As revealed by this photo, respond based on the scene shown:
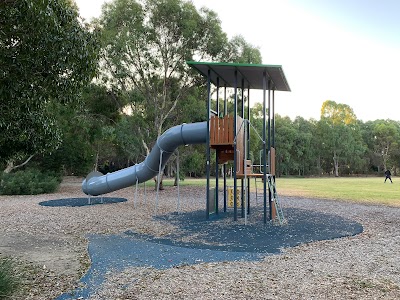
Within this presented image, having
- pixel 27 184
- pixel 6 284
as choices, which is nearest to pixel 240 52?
Result: pixel 27 184

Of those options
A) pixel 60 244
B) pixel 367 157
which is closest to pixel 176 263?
Answer: pixel 60 244

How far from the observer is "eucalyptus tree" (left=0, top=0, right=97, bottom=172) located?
5.27 m

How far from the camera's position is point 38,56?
569 centimetres

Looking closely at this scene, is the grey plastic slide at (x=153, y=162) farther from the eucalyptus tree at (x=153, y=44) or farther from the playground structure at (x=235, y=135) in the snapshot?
the eucalyptus tree at (x=153, y=44)

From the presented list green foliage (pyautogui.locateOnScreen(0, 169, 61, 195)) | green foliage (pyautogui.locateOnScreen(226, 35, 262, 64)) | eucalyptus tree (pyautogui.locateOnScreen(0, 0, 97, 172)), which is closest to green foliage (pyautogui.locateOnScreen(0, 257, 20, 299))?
eucalyptus tree (pyautogui.locateOnScreen(0, 0, 97, 172))

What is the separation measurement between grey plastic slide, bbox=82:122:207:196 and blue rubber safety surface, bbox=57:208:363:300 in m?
2.80

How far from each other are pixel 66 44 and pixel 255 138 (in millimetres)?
31916

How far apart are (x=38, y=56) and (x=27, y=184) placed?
2020cm

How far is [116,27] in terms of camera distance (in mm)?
23109

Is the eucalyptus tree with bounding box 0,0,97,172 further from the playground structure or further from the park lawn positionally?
the park lawn

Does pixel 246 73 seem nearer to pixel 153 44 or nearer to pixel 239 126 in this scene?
pixel 239 126

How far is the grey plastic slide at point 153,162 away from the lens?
13.3 m

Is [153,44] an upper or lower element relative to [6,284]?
upper

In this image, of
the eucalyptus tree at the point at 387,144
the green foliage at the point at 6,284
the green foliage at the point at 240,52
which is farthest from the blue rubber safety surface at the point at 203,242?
the eucalyptus tree at the point at 387,144
